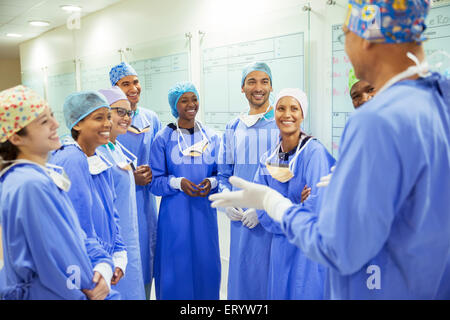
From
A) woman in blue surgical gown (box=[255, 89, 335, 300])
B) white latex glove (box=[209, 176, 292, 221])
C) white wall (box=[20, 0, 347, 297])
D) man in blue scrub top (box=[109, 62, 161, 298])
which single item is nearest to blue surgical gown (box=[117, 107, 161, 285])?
man in blue scrub top (box=[109, 62, 161, 298])

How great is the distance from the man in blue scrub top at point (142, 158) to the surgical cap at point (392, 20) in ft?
5.47

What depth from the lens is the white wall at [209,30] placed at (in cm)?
211

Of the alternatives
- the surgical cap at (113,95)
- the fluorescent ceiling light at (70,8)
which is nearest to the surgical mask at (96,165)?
the surgical cap at (113,95)

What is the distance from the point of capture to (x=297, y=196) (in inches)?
60.2

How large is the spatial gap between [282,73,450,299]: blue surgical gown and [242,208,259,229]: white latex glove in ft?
2.88

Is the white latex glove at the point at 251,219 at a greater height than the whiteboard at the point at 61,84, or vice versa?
the whiteboard at the point at 61,84

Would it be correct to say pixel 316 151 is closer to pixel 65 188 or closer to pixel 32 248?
pixel 65 188

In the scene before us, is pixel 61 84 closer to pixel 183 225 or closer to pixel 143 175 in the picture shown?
pixel 143 175

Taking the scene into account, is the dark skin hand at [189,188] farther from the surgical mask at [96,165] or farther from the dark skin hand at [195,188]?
the surgical mask at [96,165]

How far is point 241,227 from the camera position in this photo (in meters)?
1.88

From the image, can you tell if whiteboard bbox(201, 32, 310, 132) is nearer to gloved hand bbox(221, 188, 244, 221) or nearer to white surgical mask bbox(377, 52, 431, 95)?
gloved hand bbox(221, 188, 244, 221)

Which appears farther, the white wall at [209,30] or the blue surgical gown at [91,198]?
the white wall at [209,30]

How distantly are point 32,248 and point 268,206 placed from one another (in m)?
0.65
